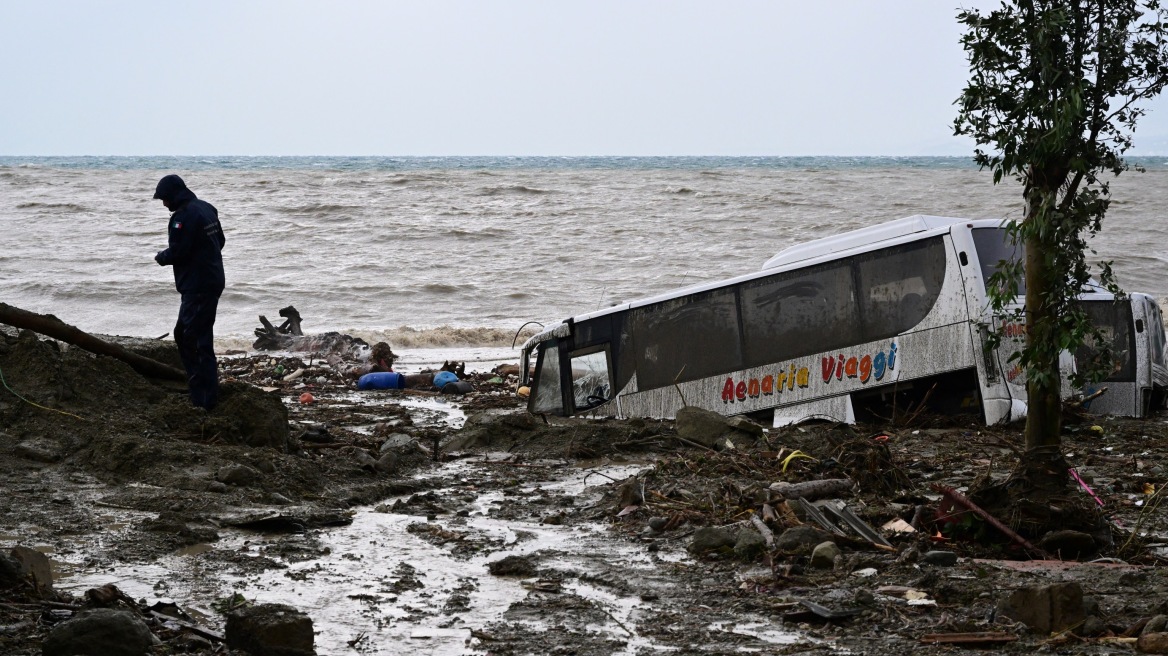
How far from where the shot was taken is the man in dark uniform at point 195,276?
10.7 m

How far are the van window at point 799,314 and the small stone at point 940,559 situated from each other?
19.7ft

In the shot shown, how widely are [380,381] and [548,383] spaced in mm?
4767

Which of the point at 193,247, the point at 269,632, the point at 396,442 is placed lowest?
the point at 396,442

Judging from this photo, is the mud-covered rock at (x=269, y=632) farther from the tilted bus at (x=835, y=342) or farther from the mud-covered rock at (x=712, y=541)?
the tilted bus at (x=835, y=342)

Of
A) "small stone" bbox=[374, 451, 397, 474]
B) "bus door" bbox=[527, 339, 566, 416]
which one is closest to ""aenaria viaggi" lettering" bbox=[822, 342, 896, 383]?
"bus door" bbox=[527, 339, 566, 416]

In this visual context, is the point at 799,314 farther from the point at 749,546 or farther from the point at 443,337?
the point at 443,337

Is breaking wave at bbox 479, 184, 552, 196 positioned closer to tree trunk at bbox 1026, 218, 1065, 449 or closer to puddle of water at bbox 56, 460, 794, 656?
puddle of water at bbox 56, 460, 794, 656

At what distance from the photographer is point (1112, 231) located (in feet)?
128

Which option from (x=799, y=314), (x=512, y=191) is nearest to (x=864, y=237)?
(x=799, y=314)

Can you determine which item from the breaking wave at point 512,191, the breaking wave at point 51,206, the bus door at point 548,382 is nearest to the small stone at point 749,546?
the bus door at point 548,382

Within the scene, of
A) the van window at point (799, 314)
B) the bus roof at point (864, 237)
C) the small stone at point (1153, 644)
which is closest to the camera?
the small stone at point (1153, 644)

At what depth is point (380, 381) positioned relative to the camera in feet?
60.3

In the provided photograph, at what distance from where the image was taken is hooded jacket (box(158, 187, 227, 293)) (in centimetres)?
1065

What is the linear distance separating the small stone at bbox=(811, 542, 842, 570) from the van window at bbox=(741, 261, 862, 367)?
5.95m
